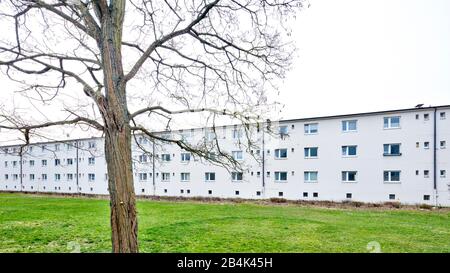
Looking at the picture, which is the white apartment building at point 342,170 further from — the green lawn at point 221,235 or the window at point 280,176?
the green lawn at point 221,235

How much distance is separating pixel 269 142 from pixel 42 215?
291 inches

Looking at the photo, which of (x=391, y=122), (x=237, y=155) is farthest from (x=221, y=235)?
(x=391, y=122)

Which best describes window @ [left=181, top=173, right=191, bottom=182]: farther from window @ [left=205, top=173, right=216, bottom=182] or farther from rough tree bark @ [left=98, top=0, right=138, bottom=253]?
rough tree bark @ [left=98, top=0, right=138, bottom=253]

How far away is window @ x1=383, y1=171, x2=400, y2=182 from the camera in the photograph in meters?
12.9

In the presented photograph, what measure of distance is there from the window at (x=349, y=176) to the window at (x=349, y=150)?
2.79ft

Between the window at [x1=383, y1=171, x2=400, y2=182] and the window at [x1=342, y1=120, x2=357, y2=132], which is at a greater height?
the window at [x1=342, y1=120, x2=357, y2=132]

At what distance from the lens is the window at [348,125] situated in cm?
1360

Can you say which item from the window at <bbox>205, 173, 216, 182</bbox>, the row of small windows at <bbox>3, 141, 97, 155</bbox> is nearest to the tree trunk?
the row of small windows at <bbox>3, 141, 97, 155</bbox>

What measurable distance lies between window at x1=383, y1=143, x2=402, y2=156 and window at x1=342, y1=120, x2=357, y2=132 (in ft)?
5.00

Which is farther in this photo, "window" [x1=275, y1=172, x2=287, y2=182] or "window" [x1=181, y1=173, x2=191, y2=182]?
"window" [x1=275, y1=172, x2=287, y2=182]

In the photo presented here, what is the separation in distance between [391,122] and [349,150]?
2145mm

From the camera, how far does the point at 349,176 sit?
13.8m

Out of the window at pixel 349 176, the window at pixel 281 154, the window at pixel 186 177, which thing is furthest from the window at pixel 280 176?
the window at pixel 186 177
